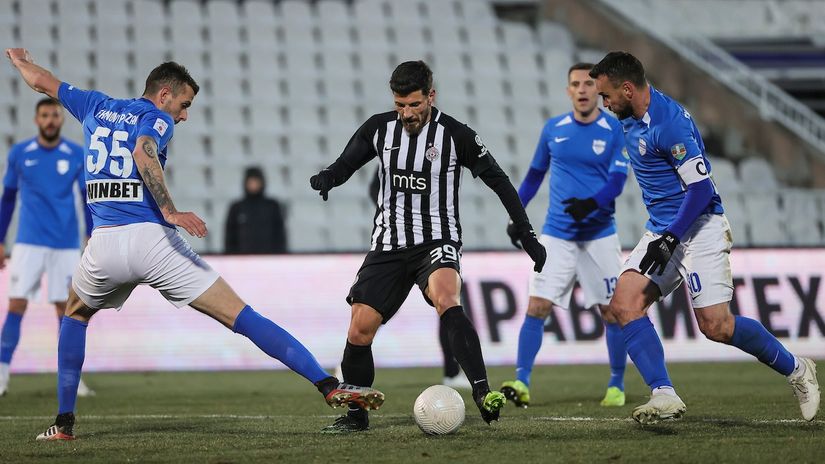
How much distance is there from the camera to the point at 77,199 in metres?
10.9

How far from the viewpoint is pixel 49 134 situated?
34.5 ft

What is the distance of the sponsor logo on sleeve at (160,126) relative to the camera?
664cm

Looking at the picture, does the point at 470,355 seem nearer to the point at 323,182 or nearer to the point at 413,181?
the point at 413,181

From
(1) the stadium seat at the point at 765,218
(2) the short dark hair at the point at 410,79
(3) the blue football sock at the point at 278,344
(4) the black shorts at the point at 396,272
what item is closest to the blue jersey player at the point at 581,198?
(4) the black shorts at the point at 396,272

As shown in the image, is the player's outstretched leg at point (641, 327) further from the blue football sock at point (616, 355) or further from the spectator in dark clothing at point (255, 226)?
the spectator in dark clothing at point (255, 226)

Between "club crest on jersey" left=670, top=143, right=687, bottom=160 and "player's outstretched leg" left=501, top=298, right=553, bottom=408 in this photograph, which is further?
"player's outstretched leg" left=501, top=298, right=553, bottom=408

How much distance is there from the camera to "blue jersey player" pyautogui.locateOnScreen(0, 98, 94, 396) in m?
10.5

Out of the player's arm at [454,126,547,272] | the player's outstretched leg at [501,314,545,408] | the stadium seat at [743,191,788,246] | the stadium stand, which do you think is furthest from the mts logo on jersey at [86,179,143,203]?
the stadium seat at [743,191,788,246]

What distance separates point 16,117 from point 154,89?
11.6 meters

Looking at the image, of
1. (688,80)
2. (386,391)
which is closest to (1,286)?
(386,391)

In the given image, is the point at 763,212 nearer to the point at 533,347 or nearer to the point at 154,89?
the point at 533,347

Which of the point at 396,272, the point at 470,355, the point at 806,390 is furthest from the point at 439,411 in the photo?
the point at 806,390

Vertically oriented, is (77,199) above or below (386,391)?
above

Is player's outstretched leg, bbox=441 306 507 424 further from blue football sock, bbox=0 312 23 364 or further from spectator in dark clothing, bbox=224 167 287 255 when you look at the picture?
spectator in dark clothing, bbox=224 167 287 255
